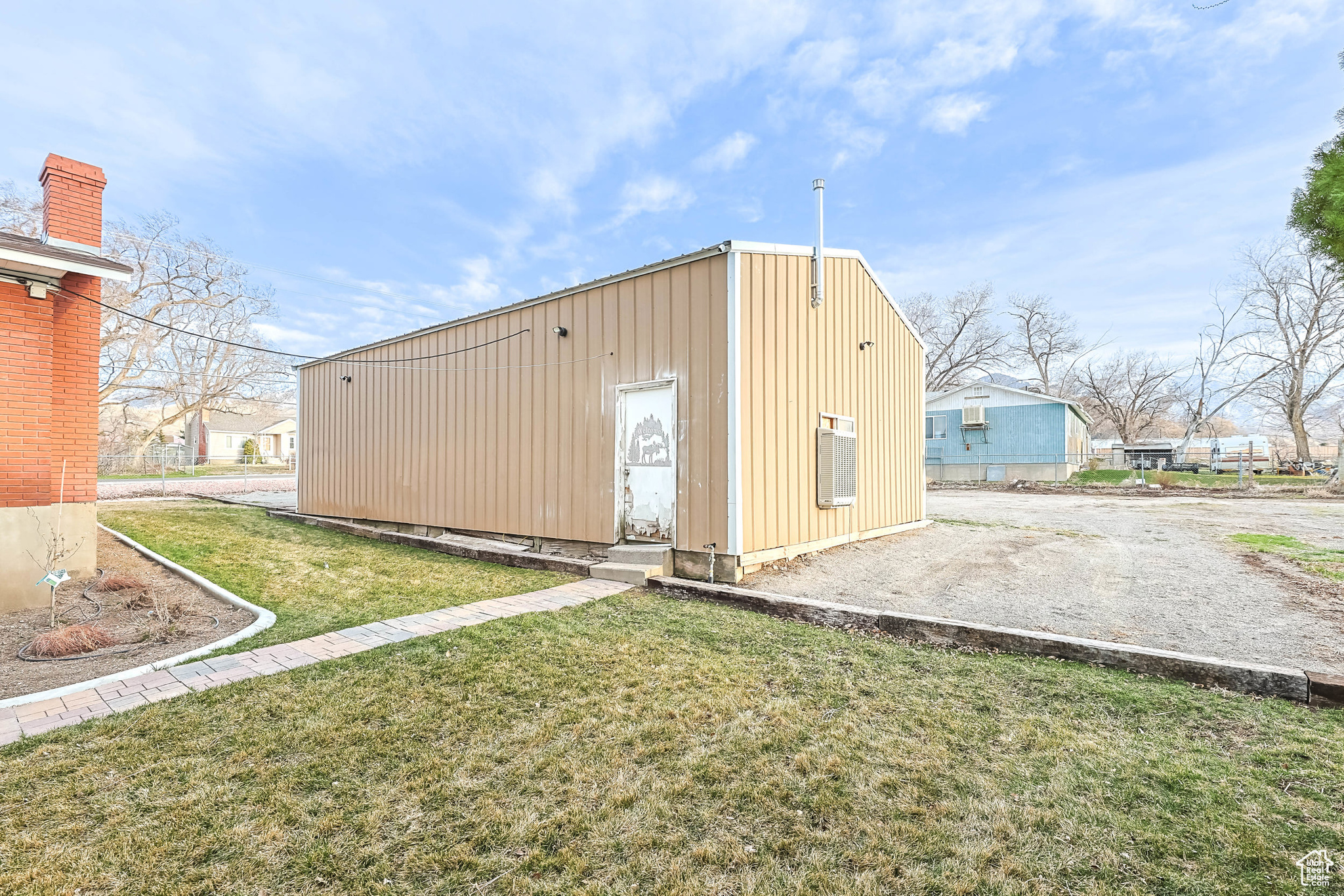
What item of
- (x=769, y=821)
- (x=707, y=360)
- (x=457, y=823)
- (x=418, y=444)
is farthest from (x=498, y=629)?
(x=418, y=444)

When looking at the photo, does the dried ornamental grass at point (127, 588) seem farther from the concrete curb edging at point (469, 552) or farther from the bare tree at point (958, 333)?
the bare tree at point (958, 333)

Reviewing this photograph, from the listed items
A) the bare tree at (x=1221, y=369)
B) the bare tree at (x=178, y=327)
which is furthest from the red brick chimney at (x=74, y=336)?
the bare tree at (x=1221, y=369)

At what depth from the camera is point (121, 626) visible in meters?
4.46

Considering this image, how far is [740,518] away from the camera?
5637 mm

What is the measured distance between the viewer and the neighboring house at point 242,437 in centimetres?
4144

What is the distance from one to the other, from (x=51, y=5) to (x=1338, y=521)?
69.9ft

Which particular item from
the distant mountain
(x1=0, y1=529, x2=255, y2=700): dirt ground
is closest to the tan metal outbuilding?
(x1=0, y1=529, x2=255, y2=700): dirt ground

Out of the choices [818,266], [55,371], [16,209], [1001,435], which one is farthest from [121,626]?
[1001,435]

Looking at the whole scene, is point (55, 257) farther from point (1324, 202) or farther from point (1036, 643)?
point (1036, 643)

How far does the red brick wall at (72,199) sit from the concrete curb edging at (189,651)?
11.9 feet

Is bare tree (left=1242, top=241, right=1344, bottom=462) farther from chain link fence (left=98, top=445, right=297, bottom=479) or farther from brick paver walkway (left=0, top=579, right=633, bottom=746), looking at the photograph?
chain link fence (left=98, top=445, right=297, bottom=479)

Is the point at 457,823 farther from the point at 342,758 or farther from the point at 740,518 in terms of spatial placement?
the point at 740,518

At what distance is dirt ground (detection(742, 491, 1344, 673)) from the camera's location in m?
3.84

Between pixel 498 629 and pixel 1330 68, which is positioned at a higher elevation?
pixel 1330 68
